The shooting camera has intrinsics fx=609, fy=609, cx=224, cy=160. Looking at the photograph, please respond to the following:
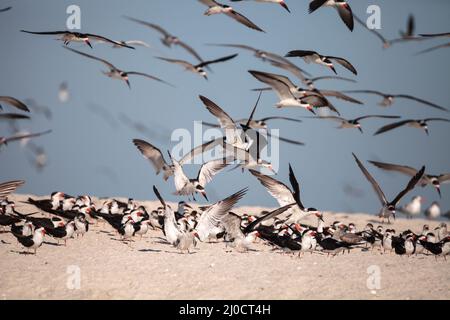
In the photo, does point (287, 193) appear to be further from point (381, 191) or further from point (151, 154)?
point (151, 154)

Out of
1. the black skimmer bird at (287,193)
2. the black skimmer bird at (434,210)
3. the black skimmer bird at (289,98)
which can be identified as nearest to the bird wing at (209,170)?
the black skimmer bird at (287,193)

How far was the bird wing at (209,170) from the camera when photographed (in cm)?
1644

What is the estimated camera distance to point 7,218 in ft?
54.0

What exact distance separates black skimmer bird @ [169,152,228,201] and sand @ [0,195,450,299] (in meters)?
1.48

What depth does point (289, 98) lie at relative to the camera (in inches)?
687

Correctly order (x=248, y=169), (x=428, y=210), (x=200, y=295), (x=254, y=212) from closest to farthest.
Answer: (x=200, y=295), (x=248, y=169), (x=428, y=210), (x=254, y=212)

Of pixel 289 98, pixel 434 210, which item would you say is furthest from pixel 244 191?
pixel 434 210

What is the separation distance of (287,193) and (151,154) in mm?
3685

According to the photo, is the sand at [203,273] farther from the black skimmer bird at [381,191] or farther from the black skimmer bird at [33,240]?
the black skimmer bird at [381,191]

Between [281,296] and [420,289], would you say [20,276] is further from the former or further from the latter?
[420,289]

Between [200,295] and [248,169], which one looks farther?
[248,169]

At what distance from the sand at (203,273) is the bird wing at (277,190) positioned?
1411 mm
